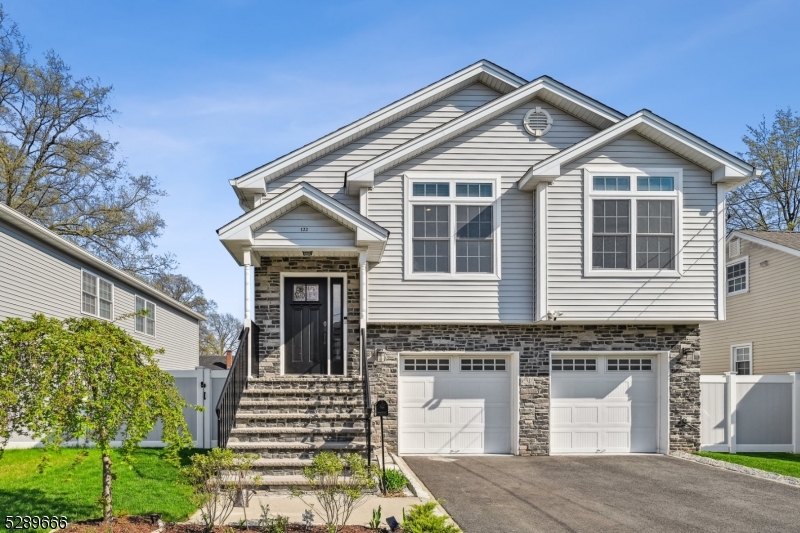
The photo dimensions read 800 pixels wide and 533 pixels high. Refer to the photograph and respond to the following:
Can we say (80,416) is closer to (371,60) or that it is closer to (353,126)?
(371,60)

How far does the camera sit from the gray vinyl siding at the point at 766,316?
668 inches

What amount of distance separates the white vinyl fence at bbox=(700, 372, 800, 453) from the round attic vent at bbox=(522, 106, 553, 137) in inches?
243

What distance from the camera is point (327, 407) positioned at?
37.7 feet

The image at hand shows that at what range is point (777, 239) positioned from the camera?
1791cm

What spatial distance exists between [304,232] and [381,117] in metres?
3.56

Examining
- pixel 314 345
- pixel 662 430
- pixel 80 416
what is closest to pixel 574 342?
pixel 662 430

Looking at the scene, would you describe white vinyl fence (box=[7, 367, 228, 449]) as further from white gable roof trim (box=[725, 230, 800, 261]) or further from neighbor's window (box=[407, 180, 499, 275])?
white gable roof trim (box=[725, 230, 800, 261])

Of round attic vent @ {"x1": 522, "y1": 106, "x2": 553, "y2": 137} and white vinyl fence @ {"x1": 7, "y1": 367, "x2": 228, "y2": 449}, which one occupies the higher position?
round attic vent @ {"x1": 522, "y1": 106, "x2": 553, "y2": 137}

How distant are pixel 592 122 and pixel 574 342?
Answer: 4550mm

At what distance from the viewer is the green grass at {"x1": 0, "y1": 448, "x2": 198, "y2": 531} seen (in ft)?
26.1

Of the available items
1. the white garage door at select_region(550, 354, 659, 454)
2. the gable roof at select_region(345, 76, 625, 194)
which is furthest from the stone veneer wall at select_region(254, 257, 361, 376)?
the white garage door at select_region(550, 354, 659, 454)

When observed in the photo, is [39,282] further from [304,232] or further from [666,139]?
[666,139]

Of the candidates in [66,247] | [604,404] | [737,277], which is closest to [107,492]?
[604,404]

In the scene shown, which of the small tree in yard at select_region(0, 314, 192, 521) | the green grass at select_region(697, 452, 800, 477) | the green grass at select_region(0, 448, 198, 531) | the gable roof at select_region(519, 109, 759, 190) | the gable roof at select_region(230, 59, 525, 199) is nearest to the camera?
the small tree in yard at select_region(0, 314, 192, 521)
